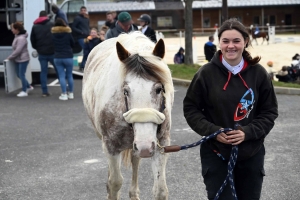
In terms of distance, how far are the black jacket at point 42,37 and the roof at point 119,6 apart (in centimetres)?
5052

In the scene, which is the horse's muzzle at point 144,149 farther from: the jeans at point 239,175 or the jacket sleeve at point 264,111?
the jacket sleeve at point 264,111

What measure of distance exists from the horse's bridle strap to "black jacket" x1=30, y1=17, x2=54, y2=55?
880 centimetres

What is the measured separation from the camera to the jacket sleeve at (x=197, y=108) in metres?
3.62

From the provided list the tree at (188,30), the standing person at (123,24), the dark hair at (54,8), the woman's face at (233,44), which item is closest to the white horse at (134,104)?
the woman's face at (233,44)

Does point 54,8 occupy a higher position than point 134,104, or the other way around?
point 54,8

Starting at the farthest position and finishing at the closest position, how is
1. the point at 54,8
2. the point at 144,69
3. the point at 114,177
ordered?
1. the point at 54,8
2. the point at 114,177
3. the point at 144,69

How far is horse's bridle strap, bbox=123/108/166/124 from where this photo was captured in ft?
12.4

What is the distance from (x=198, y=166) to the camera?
6.35 meters

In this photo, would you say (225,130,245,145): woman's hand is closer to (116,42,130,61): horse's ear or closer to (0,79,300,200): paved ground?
(116,42,130,61): horse's ear

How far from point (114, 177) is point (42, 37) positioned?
8.07 meters

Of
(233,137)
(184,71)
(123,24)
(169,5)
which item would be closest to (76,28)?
(184,71)

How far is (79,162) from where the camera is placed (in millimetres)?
6730

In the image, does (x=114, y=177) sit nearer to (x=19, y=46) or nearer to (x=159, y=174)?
(x=159, y=174)

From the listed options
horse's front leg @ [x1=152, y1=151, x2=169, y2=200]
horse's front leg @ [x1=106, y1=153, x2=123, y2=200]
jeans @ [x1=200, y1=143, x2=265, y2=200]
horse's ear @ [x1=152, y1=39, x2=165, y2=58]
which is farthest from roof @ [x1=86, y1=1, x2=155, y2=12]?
jeans @ [x1=200, y1=143, x2=265, y2=200]
